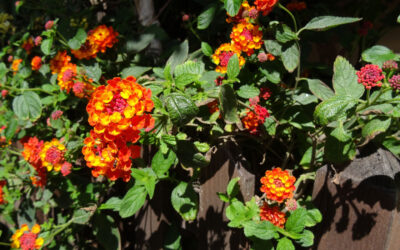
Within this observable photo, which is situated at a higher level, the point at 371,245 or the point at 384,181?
the point at 384,181

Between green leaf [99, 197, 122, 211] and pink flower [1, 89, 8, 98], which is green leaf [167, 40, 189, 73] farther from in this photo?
pink flower [1, 89, 8, 98]

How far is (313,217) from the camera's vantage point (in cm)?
101

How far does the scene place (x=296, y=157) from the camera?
136cm

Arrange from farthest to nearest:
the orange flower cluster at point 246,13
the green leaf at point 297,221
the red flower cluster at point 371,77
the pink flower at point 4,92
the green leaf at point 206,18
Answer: the pink flower at point 4,92 → the green leaf at point 206,18 → the orange flower cluster at point 246,13 → the green leaf at point 297,221 → the red flower cluster at point 371,77

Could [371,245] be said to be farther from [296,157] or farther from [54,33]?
[54,33]

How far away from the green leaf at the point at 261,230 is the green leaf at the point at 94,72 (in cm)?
86

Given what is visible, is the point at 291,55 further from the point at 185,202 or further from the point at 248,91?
the point at 185,202

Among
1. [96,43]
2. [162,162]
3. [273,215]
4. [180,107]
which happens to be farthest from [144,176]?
[96,43]

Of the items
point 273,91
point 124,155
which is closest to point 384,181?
point 273,91

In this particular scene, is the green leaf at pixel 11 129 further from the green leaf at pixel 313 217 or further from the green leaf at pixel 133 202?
the green leaf at pixel 313 217

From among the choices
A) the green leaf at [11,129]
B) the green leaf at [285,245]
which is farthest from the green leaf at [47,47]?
the green leaf at [285,245]

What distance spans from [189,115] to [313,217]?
0.52 m

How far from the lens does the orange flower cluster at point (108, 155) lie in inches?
35.7

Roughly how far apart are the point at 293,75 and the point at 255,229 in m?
0.69
